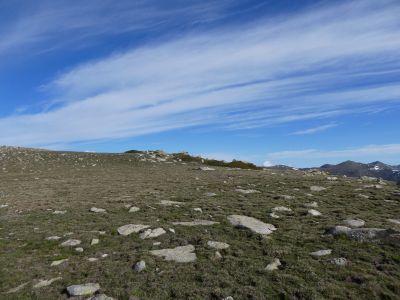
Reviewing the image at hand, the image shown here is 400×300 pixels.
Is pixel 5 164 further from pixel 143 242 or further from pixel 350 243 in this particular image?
pixel 350 243

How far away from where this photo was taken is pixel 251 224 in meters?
16.9

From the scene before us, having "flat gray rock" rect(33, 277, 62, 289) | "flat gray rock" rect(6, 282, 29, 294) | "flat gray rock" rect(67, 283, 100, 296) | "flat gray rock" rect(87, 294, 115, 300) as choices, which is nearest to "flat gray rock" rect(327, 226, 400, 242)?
"flat gray rock" rect(87, 294, 115, 300)

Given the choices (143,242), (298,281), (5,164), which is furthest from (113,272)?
(5,164)

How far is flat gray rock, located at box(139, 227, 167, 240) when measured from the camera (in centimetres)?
1559

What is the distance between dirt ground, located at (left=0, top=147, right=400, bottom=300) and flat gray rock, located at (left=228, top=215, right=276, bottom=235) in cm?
38

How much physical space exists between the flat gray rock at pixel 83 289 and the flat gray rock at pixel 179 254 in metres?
2.60

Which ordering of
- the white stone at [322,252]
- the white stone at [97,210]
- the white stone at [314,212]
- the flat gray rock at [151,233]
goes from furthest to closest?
the white stone at [97,210], the white stone at [314,212], the flat gray rock at [151,233], the white stone at [322,252]

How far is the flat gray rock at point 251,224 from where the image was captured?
16.0 meters

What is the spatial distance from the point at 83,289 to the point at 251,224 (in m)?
7.65

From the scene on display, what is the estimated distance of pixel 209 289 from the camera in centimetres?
1102

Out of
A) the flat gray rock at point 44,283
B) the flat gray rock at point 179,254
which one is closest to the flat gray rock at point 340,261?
the flat gray rock at point 179,254

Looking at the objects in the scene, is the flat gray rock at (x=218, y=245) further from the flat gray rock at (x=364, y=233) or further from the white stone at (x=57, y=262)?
the white stone at (x=57, y=262)

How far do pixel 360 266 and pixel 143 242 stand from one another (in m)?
7.09

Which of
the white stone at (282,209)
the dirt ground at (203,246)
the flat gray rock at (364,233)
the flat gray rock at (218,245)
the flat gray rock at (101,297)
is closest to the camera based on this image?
the flat gray rock at (101,297)
